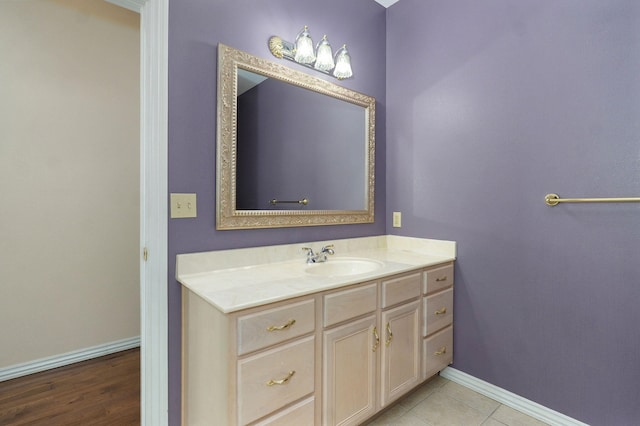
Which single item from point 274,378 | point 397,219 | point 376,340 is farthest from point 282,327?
point 397,219

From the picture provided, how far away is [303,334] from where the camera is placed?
1180 millimetres

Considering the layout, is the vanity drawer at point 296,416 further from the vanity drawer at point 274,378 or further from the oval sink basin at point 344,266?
the oval sink basin at point 344,266

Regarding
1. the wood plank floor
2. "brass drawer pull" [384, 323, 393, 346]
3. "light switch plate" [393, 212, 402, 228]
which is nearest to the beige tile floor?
"brass drawer pull" [384, 323, 393, 346]

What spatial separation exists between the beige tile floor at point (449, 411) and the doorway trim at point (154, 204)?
109cm

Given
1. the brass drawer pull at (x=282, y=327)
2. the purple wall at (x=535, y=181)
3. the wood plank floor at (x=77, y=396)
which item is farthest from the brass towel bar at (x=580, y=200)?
the wood plank floor at (x=77, y=396)

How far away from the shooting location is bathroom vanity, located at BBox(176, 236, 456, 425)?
1044 millimetres

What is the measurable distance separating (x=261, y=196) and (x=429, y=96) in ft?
4.51

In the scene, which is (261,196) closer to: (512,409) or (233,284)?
(233,284)

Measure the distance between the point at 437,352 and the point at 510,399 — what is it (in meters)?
0.45

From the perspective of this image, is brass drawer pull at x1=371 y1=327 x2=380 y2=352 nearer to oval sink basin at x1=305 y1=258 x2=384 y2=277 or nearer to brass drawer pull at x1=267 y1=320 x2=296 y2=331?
oval sink basin at x1=305 y1=258 x2=384 y2=277

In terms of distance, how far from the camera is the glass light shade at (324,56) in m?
1.79

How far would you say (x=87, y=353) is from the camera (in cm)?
221

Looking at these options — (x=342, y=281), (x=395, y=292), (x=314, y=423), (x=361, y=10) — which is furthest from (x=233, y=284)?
(x=361, y=10)

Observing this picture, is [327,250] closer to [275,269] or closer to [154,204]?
[275,269]
